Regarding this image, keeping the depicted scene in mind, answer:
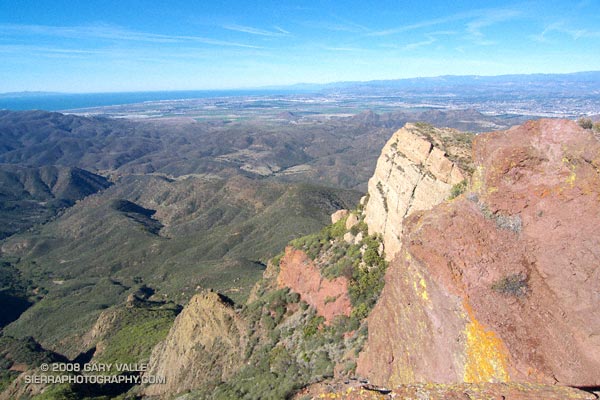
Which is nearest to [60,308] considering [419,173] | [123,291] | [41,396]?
[123,291]

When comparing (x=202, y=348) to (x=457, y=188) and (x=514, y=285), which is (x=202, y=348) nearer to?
(x=457, y=188)

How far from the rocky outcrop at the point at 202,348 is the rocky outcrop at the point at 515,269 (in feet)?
69.3

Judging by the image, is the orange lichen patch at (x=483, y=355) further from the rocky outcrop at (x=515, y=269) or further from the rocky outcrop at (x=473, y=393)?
the rocky outcrop at (x=473, y=393)

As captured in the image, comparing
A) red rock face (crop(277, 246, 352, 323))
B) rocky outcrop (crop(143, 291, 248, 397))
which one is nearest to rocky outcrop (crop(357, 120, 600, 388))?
red rock face (crop(277, 246, 352, 323))

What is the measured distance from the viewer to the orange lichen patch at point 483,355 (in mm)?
9781

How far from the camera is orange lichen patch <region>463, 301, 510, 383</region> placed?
978 centimetres

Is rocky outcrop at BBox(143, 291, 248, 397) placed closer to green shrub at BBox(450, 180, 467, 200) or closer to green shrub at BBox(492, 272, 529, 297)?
green shrub at BBox(450, 180, 467, 200)

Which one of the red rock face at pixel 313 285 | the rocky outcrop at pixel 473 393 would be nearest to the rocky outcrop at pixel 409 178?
the red rock face at pixel 313 285

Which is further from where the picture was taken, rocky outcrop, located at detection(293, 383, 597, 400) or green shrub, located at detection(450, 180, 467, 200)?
green shrub, located at detection(450, 180, 467, 200)

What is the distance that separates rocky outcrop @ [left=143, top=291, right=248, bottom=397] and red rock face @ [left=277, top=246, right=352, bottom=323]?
5.51 meters

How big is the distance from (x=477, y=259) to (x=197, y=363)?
2847 centimetres

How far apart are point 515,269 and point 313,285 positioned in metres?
18.7

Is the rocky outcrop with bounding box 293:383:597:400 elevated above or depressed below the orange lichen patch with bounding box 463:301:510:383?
above

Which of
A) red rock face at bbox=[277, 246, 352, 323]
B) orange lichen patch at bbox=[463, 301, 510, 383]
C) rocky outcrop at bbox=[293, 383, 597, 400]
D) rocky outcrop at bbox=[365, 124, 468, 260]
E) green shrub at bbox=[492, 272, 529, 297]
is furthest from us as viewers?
red rock face at bbox=[277, 246, 352, 323]
